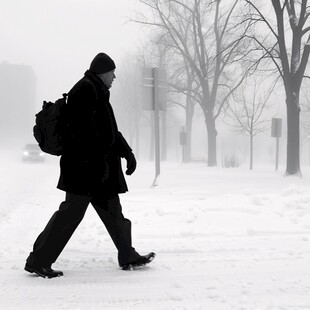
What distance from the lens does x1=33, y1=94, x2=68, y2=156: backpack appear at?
3432 mm

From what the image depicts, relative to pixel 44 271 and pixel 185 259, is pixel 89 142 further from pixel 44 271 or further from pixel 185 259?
pixel 185 259

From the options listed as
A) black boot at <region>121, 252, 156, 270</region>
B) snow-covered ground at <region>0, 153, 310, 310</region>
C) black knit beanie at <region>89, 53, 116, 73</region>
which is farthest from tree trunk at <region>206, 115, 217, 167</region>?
black knit beanie at <region>89, 53, 116, 73</region>

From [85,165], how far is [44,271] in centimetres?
86

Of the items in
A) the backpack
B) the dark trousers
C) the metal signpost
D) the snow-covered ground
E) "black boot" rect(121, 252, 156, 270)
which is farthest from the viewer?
the metal signpost

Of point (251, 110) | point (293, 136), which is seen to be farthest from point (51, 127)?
point (251, 110)

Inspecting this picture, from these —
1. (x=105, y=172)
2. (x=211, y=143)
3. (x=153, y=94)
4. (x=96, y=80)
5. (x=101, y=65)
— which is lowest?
(x=105, y=172)

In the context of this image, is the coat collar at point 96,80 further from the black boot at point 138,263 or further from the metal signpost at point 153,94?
the metal signpost at point 153,94

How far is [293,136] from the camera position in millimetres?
14742

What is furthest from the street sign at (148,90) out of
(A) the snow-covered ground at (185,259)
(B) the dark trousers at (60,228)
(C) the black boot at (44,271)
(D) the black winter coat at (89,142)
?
(C) the black boot at (44,271)

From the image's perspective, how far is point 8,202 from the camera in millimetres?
9133

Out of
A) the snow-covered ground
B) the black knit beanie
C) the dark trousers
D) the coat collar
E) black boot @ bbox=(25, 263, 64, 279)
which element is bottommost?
the snow-covered ground

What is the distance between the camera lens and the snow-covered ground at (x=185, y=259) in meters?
2.98

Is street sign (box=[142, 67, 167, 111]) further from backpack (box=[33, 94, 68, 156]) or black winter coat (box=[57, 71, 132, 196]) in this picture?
backpack (box=[33, 94, 68, 156])

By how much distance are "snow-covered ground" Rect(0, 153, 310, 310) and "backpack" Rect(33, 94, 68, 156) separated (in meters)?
1.02
